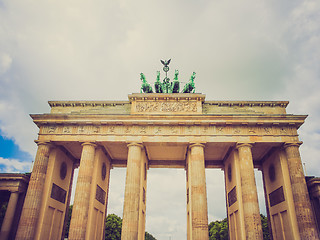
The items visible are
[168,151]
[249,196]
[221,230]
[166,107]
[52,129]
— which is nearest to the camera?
[249,196]

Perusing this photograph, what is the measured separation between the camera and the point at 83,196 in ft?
74.9

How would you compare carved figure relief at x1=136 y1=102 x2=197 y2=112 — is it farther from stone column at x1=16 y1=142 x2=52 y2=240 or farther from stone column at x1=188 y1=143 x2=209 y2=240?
stone column at x1=16 y1=142 x2=52 y2=240

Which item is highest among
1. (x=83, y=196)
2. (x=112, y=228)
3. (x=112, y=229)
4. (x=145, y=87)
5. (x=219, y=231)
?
(x=145, y=87)

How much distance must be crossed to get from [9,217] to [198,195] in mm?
17422

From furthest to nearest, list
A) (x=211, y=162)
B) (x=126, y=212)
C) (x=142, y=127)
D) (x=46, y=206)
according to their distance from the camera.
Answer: (x=211, y=162) < (x=142, y=127) < (x=46, y=206) < (x=126, y=212)

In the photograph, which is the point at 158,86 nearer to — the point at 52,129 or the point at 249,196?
the point at 52,129

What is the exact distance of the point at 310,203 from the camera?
23156 millimetres

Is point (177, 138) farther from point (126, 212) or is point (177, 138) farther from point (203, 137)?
point (126, 212)

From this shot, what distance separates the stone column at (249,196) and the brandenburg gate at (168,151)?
8 centimetres

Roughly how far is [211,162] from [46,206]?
1955 centimetres

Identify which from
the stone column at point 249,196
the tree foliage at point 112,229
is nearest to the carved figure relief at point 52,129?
the stone column at point 249,196

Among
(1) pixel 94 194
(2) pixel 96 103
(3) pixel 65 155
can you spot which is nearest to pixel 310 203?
(1) pixel 94 194

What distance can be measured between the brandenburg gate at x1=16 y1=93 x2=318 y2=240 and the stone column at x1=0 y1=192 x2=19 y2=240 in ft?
5.19

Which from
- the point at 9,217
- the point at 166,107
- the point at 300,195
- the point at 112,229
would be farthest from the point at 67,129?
the point at 112,229
